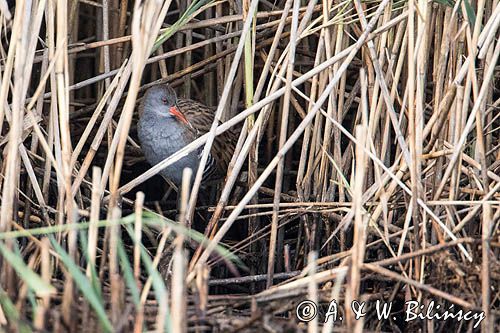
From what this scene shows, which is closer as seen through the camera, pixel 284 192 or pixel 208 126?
pixel 284 192

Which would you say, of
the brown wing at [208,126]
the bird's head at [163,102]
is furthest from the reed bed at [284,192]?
the brown wing at [208,126]

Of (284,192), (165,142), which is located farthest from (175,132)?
(284,192)

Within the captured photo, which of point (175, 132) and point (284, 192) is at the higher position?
point (175, 132)

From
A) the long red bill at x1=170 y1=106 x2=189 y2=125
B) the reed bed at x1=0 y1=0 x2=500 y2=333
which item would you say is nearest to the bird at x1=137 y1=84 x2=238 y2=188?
the long red bill at x1=170 y1=106 x2=189 y2=125

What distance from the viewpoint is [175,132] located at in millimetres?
4500

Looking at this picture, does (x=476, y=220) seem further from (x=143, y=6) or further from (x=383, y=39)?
(x=143, y=6)

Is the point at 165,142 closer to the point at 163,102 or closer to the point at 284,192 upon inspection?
the point at 163,102

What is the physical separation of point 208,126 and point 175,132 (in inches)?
6.8

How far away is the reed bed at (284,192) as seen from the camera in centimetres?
268

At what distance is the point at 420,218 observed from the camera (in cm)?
337

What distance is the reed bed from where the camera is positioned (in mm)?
2676

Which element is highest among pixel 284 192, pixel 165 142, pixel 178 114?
pixel 178 114

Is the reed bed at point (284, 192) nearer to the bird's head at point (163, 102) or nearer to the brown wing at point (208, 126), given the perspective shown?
the bird's head at point (163, 102)

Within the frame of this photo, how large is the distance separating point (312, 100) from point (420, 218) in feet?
1.95
